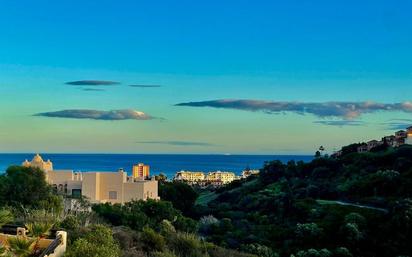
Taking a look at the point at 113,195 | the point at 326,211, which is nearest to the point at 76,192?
the point at 113,195

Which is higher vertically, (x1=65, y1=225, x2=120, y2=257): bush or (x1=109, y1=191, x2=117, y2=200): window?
(x1=65, y1=225, x2=120, y2=257): bush

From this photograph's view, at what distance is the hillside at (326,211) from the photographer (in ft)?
90.8

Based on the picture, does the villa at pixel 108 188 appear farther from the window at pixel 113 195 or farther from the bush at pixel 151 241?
the bush at pixel 151 241

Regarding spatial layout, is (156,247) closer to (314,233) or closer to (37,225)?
(37,225)

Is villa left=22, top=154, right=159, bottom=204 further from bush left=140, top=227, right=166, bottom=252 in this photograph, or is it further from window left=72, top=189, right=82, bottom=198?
bush left=140, top=227, right=166, bottom=252

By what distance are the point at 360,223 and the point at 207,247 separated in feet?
46.2

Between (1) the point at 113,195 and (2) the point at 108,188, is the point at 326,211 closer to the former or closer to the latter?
(1) the point at 113,195

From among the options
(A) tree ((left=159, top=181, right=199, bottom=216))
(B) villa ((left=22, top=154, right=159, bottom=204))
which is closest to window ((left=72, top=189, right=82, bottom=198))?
(B) villa ((left=22, top=154, right=159, bottom=204))

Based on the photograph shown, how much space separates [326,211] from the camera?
3528 cm

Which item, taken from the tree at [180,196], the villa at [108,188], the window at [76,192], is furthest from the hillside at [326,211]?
the window at [76,192]

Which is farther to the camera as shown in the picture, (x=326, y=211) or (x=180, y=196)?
(x=180, y=196)

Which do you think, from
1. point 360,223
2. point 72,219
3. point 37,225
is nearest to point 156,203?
point 360,223

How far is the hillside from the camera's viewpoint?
2769 cm

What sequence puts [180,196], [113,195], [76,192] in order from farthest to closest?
[180,196]
[76,192]
[113,195]
